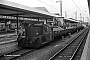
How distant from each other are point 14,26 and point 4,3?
Answer: 127 ft

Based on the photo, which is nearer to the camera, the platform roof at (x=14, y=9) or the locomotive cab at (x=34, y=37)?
the locomotive cab at (x=34, y=37)

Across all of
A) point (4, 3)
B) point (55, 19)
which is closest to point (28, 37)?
point (4, 3)

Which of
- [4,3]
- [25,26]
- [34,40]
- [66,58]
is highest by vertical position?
[4,3]

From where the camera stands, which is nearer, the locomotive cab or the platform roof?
the locomotive cab

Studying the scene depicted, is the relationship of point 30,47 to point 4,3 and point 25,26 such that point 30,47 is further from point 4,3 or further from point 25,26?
point 4,3

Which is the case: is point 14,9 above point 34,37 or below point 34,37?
above

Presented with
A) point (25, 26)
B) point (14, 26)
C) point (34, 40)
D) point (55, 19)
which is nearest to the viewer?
point (34, 40)

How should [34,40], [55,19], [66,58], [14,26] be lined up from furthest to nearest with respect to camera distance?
[14,26], [55,19], [34,40], [66,58]

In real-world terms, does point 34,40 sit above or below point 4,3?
below

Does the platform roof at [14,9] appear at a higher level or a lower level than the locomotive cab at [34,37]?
higher

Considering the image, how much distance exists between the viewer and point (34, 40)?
48.1 feet

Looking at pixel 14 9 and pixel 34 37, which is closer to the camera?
pixel 34 37

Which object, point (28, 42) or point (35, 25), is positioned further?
point (35, 25)

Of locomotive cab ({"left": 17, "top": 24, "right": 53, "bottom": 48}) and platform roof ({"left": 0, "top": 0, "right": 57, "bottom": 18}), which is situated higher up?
platform roof ({"left": 0, "top": 0, "right": 57, "bottom": 18})
